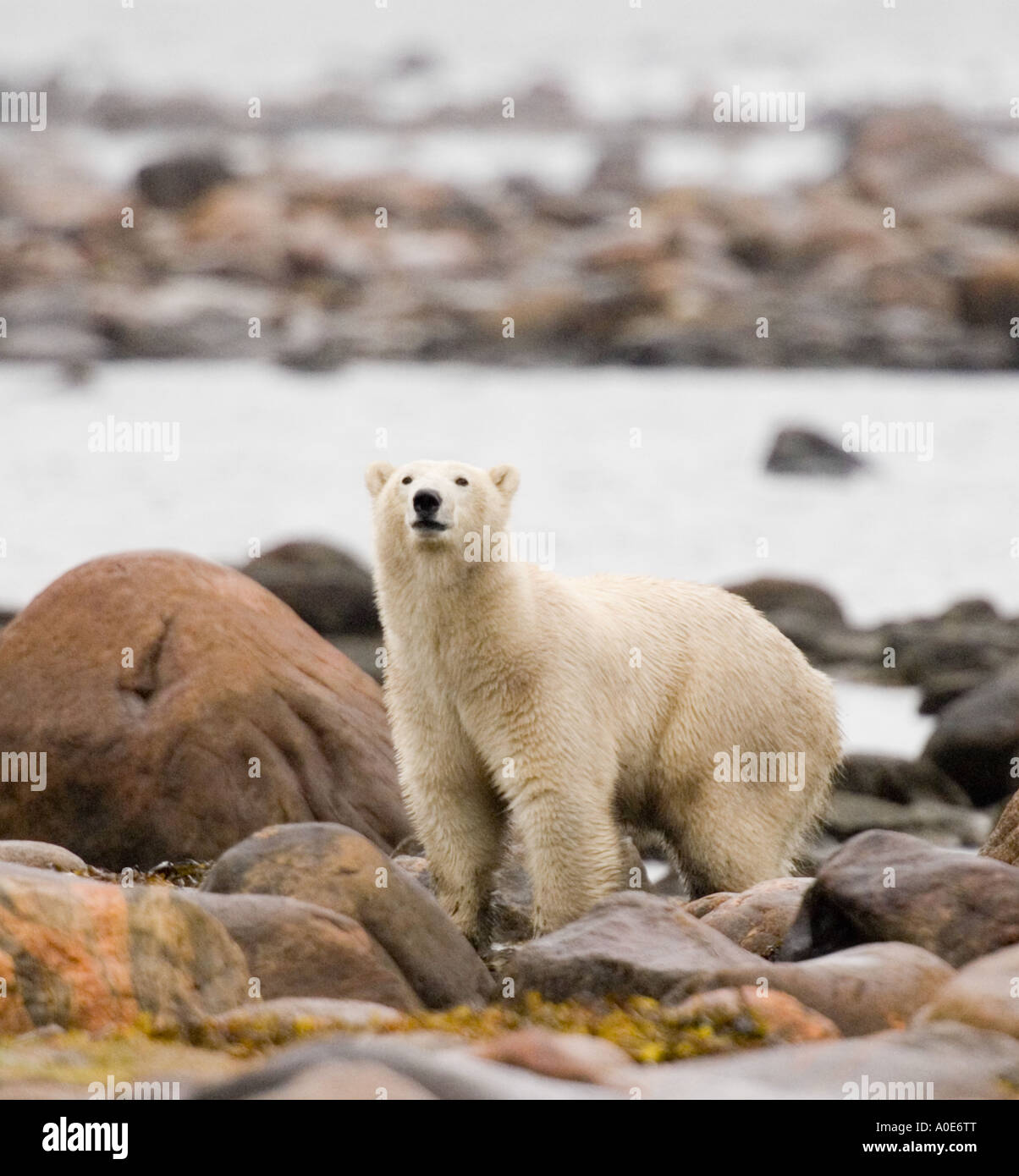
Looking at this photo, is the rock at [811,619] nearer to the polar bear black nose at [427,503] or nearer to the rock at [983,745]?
the rock at [983,745]

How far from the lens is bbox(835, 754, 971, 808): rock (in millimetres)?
12898

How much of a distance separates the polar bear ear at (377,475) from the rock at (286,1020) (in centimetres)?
280

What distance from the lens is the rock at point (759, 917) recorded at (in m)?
7.43

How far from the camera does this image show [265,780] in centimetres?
900

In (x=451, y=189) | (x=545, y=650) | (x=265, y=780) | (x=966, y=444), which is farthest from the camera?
(x=451, y=189)

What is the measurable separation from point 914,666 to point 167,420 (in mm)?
20412

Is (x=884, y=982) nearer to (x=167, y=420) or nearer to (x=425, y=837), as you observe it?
(x=425, y=837)

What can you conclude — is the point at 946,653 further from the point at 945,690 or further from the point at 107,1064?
the point at 107,1064

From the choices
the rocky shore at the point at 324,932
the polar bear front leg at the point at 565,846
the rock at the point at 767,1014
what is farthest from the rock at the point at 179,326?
the rock at the point at 767,1014

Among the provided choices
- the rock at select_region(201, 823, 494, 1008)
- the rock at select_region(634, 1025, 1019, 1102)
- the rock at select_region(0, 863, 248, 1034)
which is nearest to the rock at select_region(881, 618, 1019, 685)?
the rock at select_region(201, 823, 494, 1008)

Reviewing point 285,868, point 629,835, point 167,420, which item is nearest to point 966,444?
point 167,420

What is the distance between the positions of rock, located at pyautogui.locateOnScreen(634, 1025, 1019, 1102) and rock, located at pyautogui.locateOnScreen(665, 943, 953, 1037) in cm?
48

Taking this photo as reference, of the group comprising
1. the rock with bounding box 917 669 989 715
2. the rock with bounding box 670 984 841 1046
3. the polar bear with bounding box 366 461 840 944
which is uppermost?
the rock with bounding box 917 669 989 715

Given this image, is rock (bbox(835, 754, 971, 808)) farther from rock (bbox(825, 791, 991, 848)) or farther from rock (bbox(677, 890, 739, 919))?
rock (bbox(677, 890, 739, 919))
